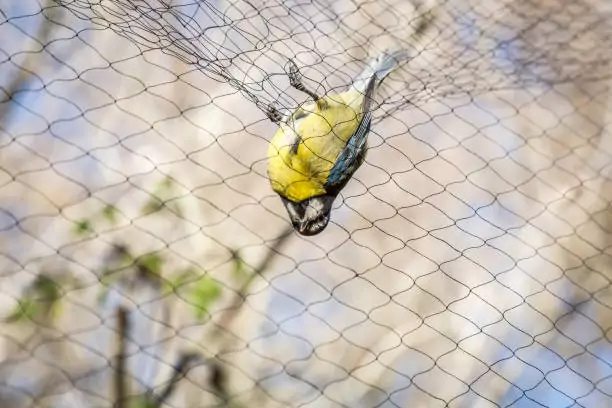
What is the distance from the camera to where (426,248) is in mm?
1992

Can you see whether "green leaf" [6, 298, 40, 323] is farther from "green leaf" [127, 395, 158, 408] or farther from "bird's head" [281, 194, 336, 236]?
"bird's head" [281, 194, 336, 236]

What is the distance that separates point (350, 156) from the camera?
3.81 feet

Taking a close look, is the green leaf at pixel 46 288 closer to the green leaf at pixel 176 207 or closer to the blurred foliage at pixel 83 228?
the blurred foliage at pixel 83 228

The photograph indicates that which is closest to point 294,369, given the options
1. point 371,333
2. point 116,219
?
point 371,333

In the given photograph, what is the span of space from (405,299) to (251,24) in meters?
1.03

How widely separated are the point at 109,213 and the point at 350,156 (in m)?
0.72

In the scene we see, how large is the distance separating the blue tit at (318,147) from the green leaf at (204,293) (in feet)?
1.97

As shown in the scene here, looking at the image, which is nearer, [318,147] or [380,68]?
[318,147]

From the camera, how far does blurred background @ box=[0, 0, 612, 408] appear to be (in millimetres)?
1395

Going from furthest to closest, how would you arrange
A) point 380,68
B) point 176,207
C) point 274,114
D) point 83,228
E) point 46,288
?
point 176,207 < point 46,288 < point 83,228 < point 380,68 < point 274,114

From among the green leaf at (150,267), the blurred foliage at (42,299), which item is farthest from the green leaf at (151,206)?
the blurred foliage at (42,299)

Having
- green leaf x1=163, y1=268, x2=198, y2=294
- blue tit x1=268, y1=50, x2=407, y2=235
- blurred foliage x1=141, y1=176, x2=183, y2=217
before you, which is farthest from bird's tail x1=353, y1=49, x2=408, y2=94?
green leaf x1=163, y1=268, x2=198, y2=294

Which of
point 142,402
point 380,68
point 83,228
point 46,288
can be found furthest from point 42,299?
point 380,68

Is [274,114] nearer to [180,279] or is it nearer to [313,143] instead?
[313,143]
